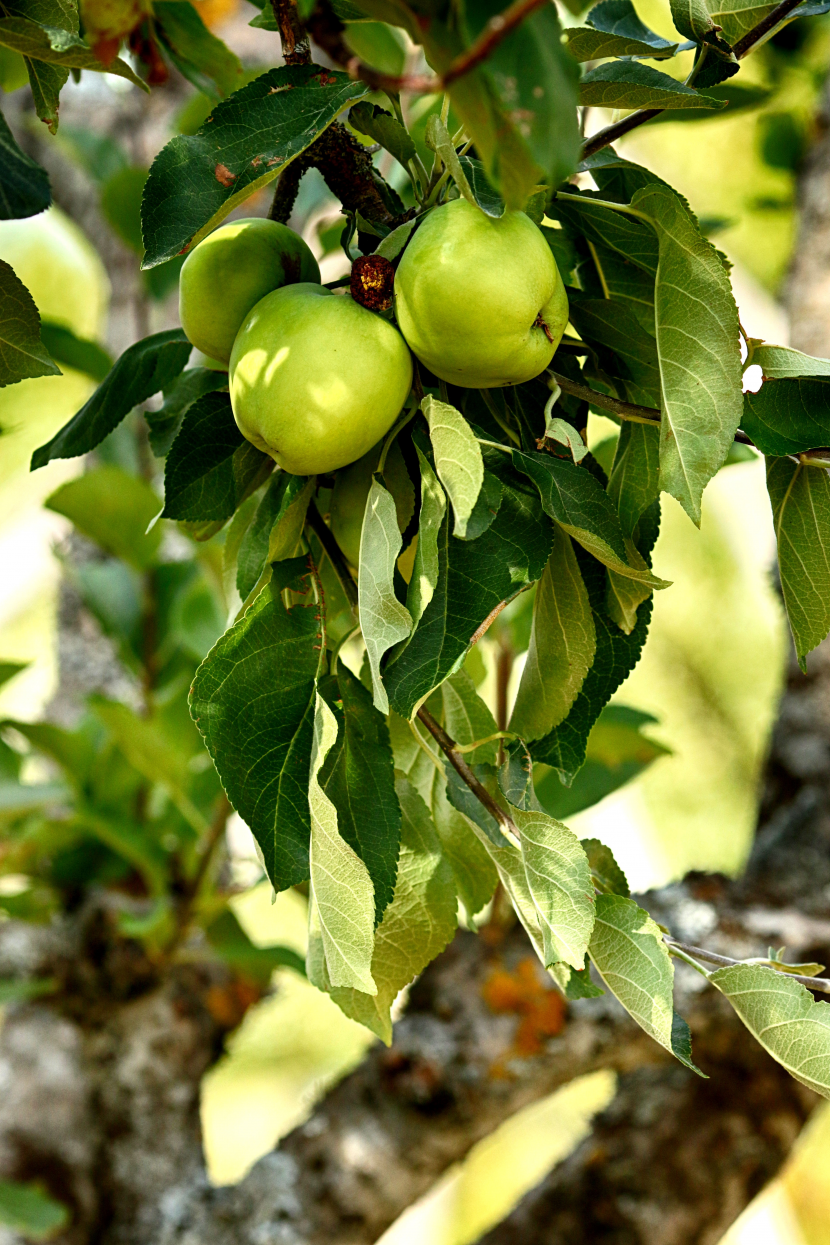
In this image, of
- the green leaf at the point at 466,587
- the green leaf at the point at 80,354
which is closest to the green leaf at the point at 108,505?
the green leaf at the point at 80,354

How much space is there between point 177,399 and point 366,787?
0.71 feet

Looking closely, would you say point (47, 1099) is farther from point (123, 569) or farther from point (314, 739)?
point (314, 739)

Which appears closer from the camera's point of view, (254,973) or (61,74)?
(61,74)

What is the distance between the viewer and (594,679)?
41 cm

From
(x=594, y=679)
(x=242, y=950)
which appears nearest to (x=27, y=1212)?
(x=242, y=950)

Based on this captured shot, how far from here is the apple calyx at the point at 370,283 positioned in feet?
1.18

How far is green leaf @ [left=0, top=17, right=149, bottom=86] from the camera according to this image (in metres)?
0.35

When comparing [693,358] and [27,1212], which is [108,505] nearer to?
[27,1212]

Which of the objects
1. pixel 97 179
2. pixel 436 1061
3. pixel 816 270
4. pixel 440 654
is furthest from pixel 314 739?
pixel 816 270

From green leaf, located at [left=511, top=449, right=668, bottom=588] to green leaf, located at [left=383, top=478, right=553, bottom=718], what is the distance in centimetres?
2

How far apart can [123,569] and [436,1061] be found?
1.83 ft

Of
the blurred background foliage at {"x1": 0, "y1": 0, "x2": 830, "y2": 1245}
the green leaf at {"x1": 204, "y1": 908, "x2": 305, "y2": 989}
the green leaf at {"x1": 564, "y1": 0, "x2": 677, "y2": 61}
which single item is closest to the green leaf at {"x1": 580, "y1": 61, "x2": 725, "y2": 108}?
the green leaf at {"x1": 564, "y1": 0, "x2": 677, "y2": 61}

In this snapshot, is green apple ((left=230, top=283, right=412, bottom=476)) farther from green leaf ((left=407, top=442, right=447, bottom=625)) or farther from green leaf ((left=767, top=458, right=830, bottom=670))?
green leaf ((left=767, top=458, right=830, bottom=670))

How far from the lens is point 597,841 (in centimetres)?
43
